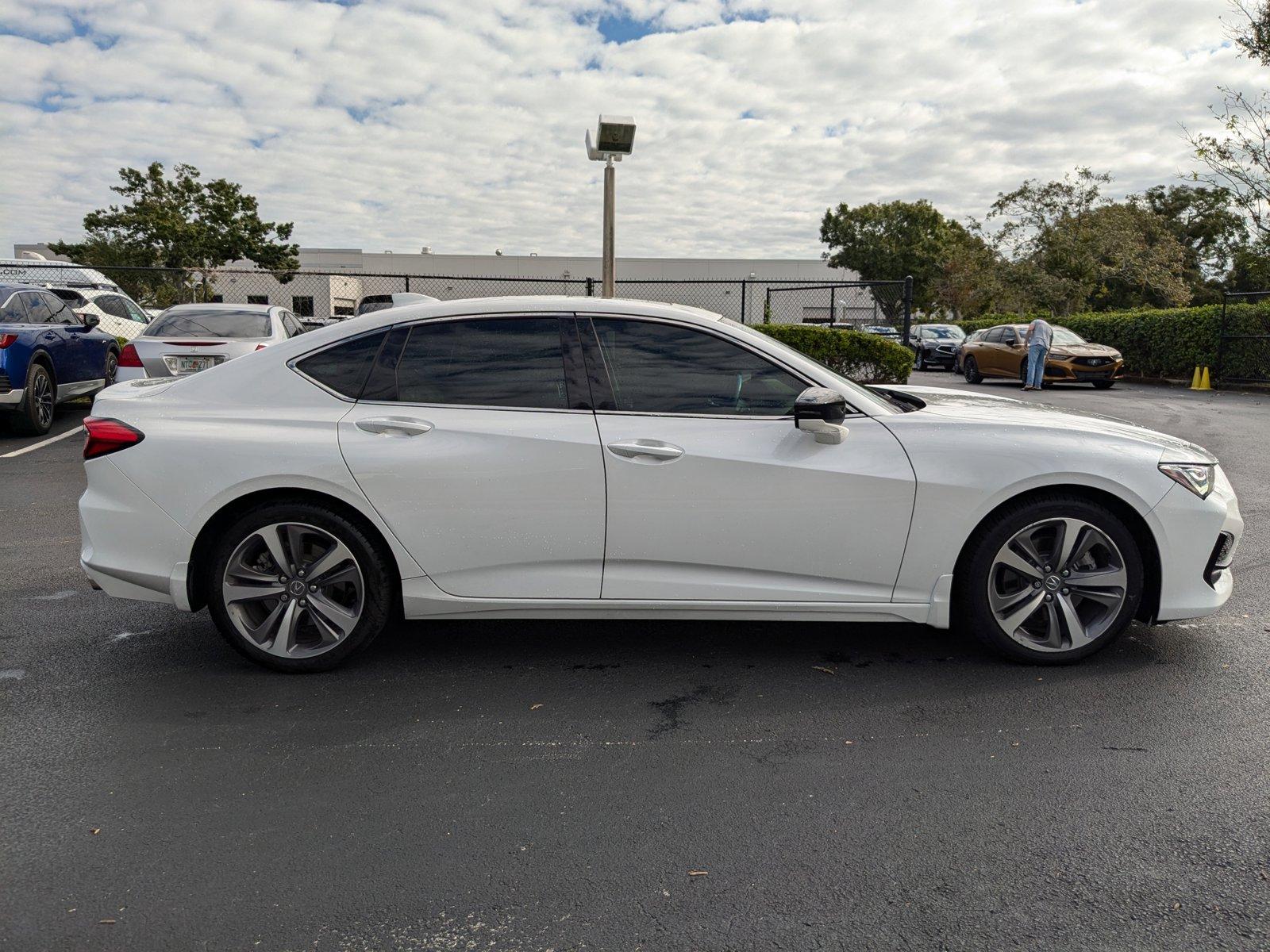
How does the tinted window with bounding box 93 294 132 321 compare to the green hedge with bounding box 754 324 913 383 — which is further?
the tinted window with bounding box 93 294 132 321

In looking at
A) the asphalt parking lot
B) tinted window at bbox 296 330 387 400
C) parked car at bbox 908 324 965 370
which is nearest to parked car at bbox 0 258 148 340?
tinted window at bbox 296 330 387 400

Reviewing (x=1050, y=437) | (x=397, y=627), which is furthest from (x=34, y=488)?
(x=1050, y=437)

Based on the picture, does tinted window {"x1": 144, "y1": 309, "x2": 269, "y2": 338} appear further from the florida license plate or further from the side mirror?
the side mirror

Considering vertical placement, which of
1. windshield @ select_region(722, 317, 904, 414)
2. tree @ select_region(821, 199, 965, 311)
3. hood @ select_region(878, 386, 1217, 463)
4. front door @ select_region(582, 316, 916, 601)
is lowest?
front door @ select_region(582, 316, 916, 601)

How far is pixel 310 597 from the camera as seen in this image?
13.3 ft

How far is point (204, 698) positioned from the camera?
387 centimetres

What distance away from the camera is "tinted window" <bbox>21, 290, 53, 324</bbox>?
37.7 feet

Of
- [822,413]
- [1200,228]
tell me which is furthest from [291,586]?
[1200,228]

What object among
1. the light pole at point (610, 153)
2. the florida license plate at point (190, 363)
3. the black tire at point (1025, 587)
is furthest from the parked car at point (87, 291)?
the black tire at point (1025, 587)

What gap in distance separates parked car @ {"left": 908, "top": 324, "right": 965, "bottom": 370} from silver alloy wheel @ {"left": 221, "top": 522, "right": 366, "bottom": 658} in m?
27.9

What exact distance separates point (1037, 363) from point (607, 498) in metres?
19.4

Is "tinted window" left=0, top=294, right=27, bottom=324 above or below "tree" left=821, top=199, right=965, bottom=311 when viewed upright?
below

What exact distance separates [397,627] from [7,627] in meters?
1.85

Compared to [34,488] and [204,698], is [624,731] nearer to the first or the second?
[204,698]
